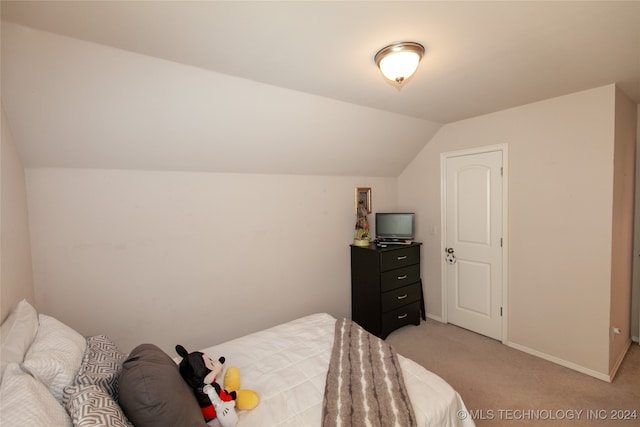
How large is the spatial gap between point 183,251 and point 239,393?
54.8 inches

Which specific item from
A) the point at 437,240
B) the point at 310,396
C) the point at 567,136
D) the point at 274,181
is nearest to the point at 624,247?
the point at 567,136

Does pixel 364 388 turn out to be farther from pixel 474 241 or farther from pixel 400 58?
pixel 474 241

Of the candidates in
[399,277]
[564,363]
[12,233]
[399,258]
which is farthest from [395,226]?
[12,233]

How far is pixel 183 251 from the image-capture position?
8.10 ft

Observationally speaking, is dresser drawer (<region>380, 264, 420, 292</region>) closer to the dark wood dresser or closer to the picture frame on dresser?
the dark wood dresser

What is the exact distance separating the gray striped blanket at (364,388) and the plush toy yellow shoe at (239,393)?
0.35 m

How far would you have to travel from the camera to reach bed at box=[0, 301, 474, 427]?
95 cm

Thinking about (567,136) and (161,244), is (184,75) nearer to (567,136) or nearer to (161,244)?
(161,244)

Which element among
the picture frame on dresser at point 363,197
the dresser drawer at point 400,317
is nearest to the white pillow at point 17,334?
the dresser drawer at point 400,317

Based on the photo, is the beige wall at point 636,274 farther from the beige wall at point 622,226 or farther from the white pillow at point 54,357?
the white pillow at point 54,357

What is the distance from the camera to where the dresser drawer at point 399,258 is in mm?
3158

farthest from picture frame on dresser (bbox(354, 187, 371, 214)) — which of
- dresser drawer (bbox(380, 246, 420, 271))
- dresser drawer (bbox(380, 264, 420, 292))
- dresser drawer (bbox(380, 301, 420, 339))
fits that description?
dresser drawer (bbox(380, 301, 420, 339))

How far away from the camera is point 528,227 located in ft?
9.27

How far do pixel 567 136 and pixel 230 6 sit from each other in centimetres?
287
